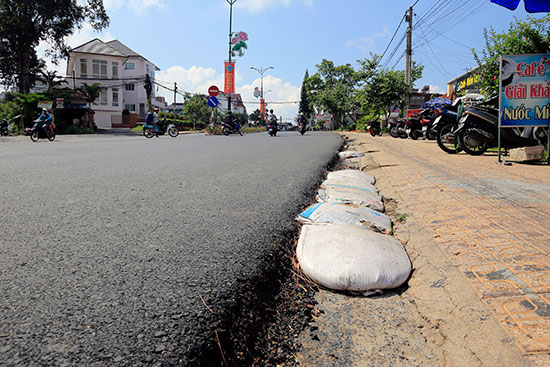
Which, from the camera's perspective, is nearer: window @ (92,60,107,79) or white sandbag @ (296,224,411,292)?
white sandbag @ (296,224,411,292)

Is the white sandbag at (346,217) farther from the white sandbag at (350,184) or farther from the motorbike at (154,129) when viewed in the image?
the motorbike at (154,129)

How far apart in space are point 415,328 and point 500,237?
104cm

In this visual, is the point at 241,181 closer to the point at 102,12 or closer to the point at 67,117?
the point at 67,117

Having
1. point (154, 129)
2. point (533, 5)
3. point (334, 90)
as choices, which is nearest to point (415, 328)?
point (533, 5)

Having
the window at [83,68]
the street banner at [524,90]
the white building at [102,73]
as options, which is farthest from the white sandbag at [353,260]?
the window at [83,68]

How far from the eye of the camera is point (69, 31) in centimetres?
3133

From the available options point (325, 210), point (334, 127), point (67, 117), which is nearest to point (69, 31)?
point (67, 117)

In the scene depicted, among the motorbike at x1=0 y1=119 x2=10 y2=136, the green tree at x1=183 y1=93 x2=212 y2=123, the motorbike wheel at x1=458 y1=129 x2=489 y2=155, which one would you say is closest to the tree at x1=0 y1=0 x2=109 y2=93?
the motorbike at x1=0 y1=119 x2=10 y2=136

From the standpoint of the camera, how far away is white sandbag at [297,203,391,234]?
2807 millimetres

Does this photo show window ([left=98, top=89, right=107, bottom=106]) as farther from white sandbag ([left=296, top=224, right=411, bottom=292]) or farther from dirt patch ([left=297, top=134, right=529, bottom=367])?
dirt patch ([left=297, top=134, right=529, bottom=367])

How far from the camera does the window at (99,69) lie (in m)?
42.9

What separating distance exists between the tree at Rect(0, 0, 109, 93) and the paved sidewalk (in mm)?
31282

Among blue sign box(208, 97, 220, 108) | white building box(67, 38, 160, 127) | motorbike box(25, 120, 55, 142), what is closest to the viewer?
motorbike box(25, 120, 55, 142)

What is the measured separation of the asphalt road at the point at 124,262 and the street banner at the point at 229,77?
26.8 m
